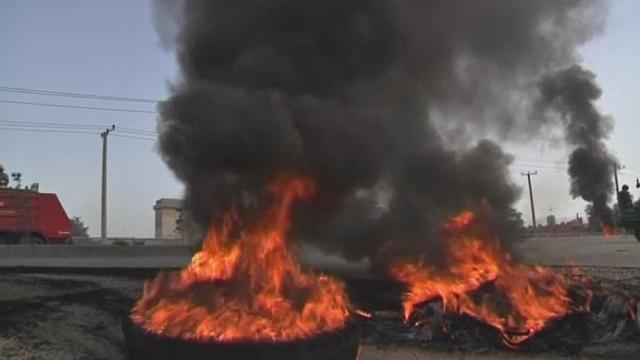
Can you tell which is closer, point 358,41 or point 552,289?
point 552,289

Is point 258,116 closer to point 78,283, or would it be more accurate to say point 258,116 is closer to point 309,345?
point 309,345

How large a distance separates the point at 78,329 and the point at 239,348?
2577mm

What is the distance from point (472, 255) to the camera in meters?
8.27

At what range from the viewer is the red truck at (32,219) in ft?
67.1

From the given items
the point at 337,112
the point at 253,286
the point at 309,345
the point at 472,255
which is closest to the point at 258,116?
the point at 337,112

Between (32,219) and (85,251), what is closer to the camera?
(85,251)

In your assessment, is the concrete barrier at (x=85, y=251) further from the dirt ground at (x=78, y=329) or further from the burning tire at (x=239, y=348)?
the burning tire at (x=239, y=348)

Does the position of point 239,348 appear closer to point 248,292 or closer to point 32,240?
point 248,292

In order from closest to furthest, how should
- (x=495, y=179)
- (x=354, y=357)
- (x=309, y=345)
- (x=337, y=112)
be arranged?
1. (x=309, y=345)
2. (x=354, y=357)
3. (x=337, y=112)
4. (x=495, y=179)

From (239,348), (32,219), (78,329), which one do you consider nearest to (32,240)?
(32,219)

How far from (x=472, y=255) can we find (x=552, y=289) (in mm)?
1426

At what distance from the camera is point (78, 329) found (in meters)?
6.28

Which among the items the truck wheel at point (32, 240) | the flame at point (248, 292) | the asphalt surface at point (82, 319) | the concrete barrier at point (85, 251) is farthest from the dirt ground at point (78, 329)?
the truck wheel at point (32, 240)

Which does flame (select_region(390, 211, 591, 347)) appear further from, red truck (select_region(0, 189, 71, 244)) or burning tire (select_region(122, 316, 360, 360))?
red truck (select_region(0, 189, 71, 244))
